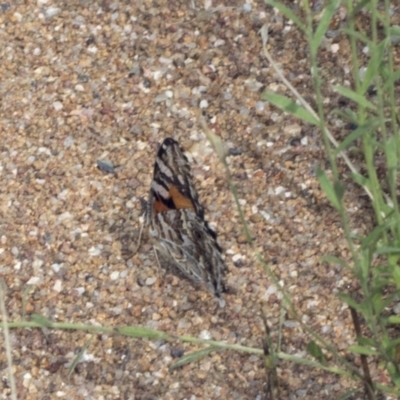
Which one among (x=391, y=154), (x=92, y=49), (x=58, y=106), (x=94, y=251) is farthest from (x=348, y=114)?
(x=92, y=49)

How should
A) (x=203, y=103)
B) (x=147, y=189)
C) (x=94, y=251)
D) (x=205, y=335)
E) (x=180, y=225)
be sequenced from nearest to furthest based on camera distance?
(x=205, y=335) < (x=180, y=225) < (x=94, y=251) < (x=147, y=189) < (x=203, y=103)

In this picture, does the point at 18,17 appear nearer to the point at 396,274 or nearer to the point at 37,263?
the point at 37,263

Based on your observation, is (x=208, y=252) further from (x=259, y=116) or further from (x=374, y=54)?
(x=374, y=54)

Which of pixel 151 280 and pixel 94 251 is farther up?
pixel 94 251

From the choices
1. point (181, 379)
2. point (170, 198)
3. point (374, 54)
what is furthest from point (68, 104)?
point (374, 54)

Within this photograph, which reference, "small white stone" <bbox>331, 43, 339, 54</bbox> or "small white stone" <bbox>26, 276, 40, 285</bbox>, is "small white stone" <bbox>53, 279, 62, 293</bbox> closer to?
"small white stone" <bbox>26, 276, 40, 285</bbox>

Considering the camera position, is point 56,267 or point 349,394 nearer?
point 349,394

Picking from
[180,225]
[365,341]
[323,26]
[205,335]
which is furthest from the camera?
[180,225]
